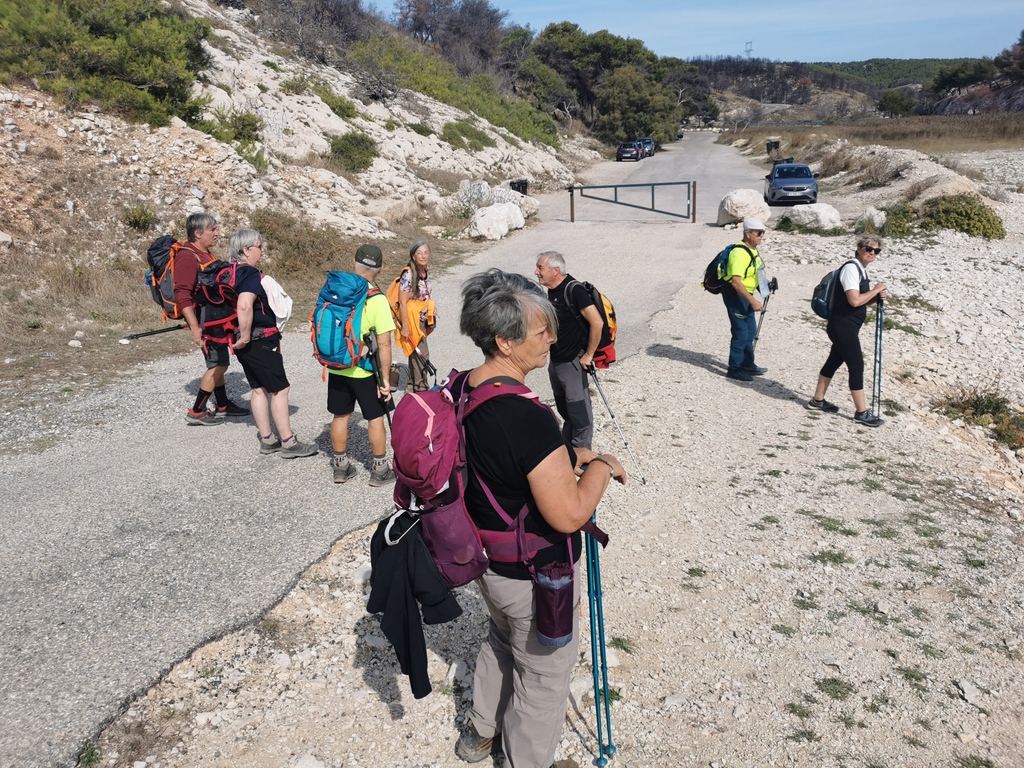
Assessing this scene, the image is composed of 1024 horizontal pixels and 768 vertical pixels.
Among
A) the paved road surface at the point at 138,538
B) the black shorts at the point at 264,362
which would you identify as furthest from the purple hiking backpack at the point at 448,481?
the black shorts at the point at 264,362

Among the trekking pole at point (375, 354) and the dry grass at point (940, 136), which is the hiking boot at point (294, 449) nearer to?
the trekking pole at point (375, 354)

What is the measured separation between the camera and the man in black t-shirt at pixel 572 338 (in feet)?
16.3

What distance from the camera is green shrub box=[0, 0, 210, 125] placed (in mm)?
13914

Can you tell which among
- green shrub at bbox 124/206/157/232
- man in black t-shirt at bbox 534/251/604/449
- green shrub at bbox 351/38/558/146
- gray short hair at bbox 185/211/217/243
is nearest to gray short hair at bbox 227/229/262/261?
gray short hair at bbox 185/211/217/243

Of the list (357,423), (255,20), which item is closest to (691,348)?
(357,423)

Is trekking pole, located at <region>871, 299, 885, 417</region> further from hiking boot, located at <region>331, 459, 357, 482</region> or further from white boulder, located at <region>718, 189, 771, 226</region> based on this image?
white boulder, located at <region>718, 189, 771, 226</region>

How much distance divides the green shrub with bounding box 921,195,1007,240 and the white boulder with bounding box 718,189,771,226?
3.62 meters

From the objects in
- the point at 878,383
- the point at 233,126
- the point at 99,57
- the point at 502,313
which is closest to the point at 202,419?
the point at 502,313

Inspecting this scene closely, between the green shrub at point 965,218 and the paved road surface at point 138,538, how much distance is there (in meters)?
13.2

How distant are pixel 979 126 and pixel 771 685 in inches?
2015

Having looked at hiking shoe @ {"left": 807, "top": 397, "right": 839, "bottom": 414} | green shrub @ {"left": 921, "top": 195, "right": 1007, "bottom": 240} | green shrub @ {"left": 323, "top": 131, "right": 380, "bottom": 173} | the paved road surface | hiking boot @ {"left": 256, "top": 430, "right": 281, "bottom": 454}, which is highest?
green shrub @ {"left": 323, "top": 131, "right": 380, "bottom": 173}

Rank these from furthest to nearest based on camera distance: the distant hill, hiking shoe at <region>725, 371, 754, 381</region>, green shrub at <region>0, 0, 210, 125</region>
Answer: the distant hill, green shrub at <region>0, 0, 210, 125</region>, hiking shoe at <region>725, 371, 754, 381</region>

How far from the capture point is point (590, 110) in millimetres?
56625

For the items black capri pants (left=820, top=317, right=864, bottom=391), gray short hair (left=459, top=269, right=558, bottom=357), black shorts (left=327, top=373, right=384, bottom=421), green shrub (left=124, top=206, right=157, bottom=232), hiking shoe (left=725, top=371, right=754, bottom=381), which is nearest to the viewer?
gray short hair (left=459, top=269, right=558, bottom=357)
